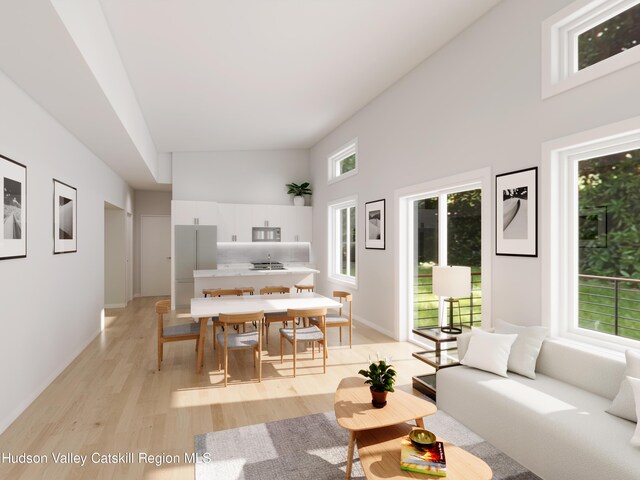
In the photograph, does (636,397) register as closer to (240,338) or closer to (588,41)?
(588,41)

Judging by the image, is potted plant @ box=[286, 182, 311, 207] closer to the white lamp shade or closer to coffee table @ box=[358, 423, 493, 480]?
the white lamp shade

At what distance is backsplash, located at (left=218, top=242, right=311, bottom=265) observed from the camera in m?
8.59

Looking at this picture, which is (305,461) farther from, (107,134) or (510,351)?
(107,134)

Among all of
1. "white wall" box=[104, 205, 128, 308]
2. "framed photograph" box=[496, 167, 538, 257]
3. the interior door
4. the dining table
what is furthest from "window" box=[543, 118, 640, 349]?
the interior door

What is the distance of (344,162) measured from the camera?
7637 mm

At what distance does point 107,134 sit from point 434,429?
471 centimetres

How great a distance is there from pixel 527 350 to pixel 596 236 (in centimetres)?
104

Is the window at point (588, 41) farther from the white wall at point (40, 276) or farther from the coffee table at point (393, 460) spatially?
the white wall at point (40, 276)

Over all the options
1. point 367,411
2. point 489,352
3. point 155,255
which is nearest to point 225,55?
point 367,411

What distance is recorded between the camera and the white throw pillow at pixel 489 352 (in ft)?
9.51

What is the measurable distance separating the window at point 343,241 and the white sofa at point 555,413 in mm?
4049

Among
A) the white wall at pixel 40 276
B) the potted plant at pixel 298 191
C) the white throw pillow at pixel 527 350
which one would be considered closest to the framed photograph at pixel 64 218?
the white wall at pixel 40 276

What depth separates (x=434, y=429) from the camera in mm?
2838

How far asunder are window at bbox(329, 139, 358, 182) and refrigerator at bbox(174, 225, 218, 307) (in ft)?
9.14
